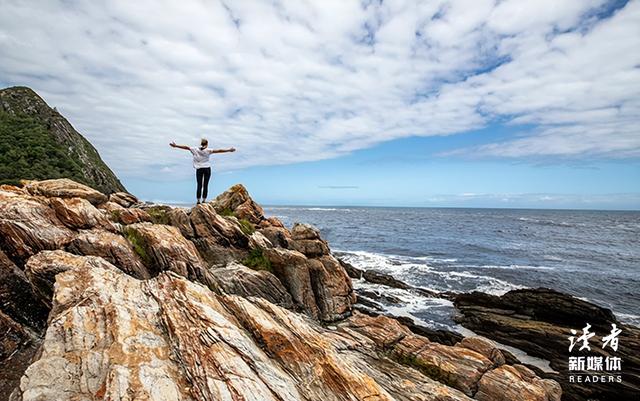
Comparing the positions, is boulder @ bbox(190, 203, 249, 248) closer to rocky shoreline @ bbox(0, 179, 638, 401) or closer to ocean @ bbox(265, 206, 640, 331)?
rocky shoreline @ bbox(0, 179, 638, 401)

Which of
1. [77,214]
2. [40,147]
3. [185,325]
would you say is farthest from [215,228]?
[40,147]

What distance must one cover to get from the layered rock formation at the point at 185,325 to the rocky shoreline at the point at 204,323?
4 cm

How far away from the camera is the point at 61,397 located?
19.1 ft

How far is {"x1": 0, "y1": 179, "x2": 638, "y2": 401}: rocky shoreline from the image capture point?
6586 millimetres

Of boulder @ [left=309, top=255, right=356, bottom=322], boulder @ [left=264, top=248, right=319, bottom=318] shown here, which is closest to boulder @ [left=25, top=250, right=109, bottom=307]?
boulder @ [left=264, top=248, right=319, bottom=318]

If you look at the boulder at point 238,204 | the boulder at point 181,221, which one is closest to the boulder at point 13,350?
the boulder at point 181,221

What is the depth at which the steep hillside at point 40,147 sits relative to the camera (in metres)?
44.4

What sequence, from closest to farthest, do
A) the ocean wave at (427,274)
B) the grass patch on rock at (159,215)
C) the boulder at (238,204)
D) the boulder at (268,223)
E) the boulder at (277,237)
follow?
the grass patch on rock at (159,215)
the boulder at (277,237)
the boulder at (268,223)
the boulder at (238,204)
the ocean wave at (427,274)

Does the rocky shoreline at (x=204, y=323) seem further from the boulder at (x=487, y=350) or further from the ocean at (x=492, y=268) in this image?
the ocean at (x=492, y=268)

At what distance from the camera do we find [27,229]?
12.6 meters

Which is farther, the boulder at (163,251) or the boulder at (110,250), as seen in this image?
the boulder at (163,251)

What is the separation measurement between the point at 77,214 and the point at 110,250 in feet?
9.11

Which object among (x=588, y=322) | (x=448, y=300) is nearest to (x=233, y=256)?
(x=448, y=300)

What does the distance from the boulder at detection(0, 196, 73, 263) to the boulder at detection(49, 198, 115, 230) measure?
0.39m
